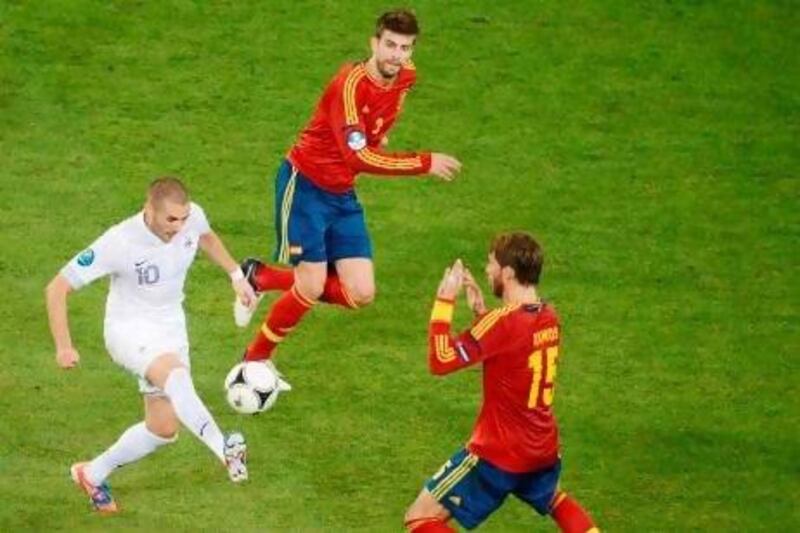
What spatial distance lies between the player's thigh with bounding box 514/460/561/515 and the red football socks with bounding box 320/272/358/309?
2.92 meters

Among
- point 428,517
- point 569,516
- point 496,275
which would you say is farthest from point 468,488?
point 496,275

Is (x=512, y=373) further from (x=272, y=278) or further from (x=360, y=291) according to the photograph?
(x=272, y=278)

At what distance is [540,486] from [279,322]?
116 inches

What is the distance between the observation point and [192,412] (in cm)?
1209

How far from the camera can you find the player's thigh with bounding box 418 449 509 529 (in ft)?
37.9

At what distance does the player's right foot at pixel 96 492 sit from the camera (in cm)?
1270

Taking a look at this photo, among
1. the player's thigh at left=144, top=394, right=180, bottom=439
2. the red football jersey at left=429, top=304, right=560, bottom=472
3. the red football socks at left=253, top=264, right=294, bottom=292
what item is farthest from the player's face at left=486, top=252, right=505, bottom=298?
the red football socks at left=253, top=264, right=294, bottom=292

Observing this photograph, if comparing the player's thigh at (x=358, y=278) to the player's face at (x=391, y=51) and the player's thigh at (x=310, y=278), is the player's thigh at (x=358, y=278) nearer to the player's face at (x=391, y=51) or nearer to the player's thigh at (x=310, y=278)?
the player's thigh at (x=310, y=278)

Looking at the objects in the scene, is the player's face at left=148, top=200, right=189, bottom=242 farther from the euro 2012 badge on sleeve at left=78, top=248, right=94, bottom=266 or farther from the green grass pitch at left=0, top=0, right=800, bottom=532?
the green grass pitch at left=0, top=0, right=800, bottom=532

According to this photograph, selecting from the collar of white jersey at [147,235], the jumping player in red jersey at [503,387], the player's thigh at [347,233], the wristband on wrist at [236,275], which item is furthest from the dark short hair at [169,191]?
the player's thigh at [347,233]

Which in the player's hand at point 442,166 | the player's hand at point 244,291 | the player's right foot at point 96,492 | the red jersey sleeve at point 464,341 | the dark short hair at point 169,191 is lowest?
the player's right foot at point 96,492

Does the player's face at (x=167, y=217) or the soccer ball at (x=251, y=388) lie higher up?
the player's face at (x=167, y=217)

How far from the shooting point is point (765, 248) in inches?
642

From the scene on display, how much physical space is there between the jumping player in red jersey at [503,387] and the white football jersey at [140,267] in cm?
178
